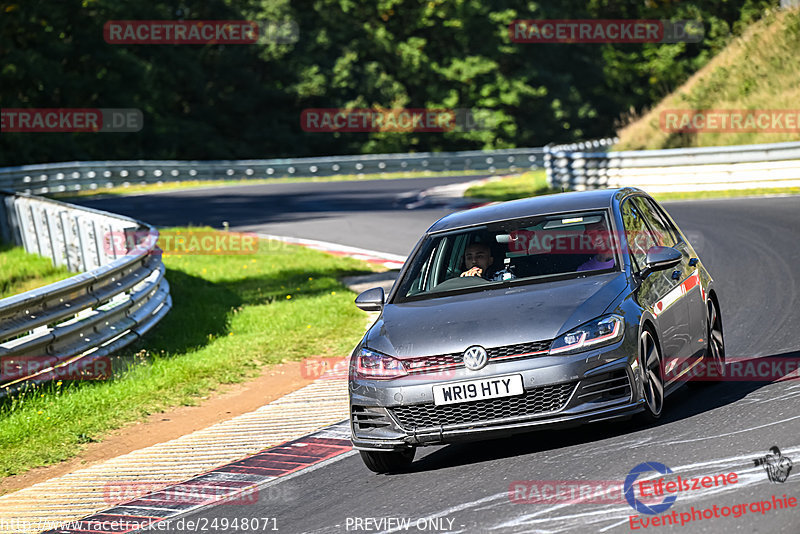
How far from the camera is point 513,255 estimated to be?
7488 millimetres

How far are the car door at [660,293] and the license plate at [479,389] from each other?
1108 mm

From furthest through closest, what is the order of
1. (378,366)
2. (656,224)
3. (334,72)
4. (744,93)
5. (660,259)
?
(334,72)
(744,93)
(656,224)
(660,259)
(378,366)

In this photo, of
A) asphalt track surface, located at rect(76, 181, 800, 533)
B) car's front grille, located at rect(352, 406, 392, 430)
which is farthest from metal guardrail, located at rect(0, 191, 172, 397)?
car's front grille, located at rect(352, 406, 392, 430)

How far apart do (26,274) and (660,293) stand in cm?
1341

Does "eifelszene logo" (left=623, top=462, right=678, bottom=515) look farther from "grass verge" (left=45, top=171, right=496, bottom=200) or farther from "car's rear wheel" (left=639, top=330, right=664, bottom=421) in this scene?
"grass verge" (left=45, top=171, right=496, bottom=200)

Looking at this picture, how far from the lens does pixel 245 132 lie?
6231 cm

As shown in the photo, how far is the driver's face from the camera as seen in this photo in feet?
24.8

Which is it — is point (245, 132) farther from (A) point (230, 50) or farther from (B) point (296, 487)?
(B) point (296, 487)

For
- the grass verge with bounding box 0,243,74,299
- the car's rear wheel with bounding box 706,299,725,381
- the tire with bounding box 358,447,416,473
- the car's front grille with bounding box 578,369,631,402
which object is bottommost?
the grass verge with bounding box 0,243,74,299

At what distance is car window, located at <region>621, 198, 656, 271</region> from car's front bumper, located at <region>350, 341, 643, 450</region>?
3.72ft

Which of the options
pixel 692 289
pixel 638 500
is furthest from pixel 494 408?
pixel 692 289

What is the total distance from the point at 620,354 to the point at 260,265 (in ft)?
41.3

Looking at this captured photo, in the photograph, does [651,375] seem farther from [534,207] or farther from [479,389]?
[534,207]

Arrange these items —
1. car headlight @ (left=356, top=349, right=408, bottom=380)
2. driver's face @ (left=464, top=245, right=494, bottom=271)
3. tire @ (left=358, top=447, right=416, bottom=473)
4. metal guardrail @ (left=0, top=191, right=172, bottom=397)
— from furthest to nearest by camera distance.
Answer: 1. metal guardrail @ (left=0, top=191, right=172, bottom=397)
2. driver's face @ (left=464, top=245, right=494, bottom=271)
3. tire @ (left=358, top=447, right=416, bottom=473)
4. car headlight @ (left=356, top=349, right=408, bottom=380)
